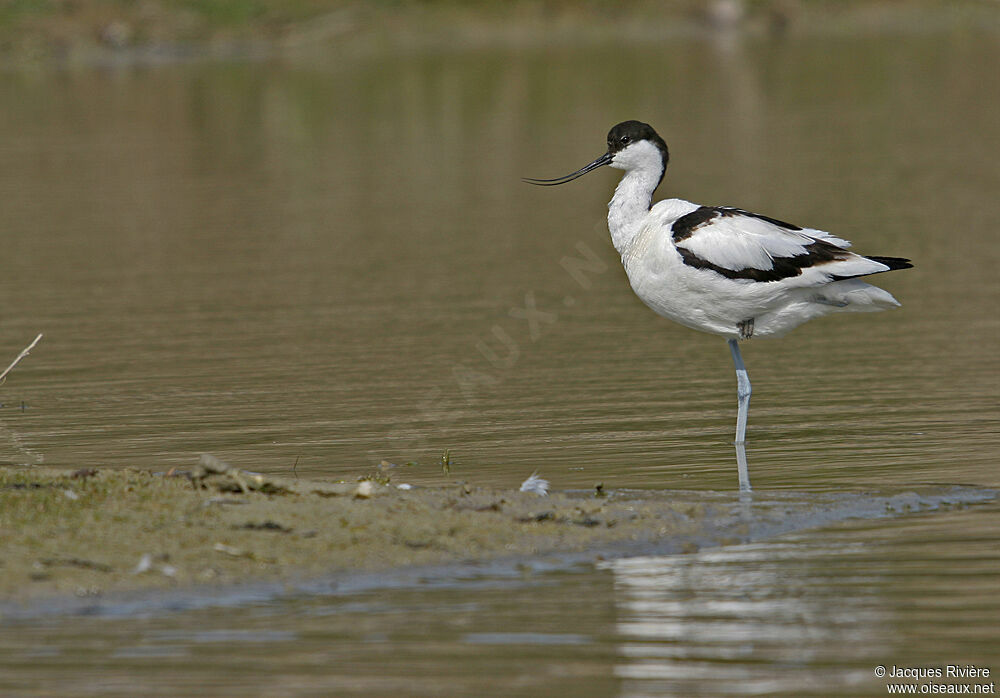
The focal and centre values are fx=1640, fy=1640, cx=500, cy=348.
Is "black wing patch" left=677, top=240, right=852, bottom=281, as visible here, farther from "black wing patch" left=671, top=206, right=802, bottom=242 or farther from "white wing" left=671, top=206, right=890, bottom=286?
"black wing patch" left=671, top=206, right=802, bottom=242

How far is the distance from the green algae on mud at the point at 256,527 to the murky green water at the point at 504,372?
0.36 m

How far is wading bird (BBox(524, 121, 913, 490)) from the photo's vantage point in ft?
28.1

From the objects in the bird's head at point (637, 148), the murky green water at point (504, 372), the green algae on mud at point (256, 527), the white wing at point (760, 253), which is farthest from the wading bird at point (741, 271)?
the green algae on mud at point (256, 527)

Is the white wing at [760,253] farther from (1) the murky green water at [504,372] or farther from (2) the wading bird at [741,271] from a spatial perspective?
(1) the murky green water at [504,372]

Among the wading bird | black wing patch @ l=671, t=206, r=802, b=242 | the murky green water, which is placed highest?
black wing patch @ l=671, t=206, r=802, b=242

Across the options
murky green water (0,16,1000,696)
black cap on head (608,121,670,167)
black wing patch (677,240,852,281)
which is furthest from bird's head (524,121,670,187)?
murky green water (0,16,1000,696)

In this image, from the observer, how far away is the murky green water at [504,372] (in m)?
5.65

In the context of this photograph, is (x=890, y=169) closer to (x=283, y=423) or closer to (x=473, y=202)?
(x=473, y=202)

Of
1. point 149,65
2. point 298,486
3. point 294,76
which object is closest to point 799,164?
point 298,486

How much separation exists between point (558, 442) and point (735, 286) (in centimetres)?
128

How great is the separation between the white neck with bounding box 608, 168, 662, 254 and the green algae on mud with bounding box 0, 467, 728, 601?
2195 mm

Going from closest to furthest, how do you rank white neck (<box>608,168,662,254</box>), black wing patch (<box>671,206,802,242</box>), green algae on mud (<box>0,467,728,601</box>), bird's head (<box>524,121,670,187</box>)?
1. green algae on mud (<box>0,467,728,601</box>)
2. black wing patch (<box>671,206,802,242</box>)
3. white neck (<box>608,168,662,254</box>)
4. bird's head (<box>524,121,670,187</box>)

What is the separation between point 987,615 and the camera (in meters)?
5.82

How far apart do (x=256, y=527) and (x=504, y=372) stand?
4336 millimetres
